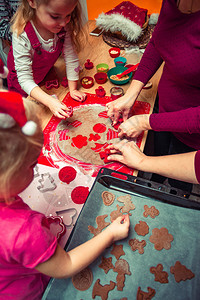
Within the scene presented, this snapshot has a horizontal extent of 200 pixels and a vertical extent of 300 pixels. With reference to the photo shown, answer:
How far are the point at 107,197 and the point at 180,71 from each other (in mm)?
513

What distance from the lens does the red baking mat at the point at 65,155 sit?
0.78m

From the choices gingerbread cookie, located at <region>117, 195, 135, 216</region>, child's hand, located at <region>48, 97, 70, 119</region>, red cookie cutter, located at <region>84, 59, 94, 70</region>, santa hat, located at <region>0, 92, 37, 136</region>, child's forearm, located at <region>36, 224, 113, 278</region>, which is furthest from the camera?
red cookie cutter, located at <region>84, 59, 94, 70</region>

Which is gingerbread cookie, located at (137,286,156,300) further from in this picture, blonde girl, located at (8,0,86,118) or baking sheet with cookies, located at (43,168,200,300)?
blonde girl, located at (8,0,86,118)

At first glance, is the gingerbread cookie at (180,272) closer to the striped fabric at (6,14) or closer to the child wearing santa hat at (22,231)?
the child wearing santa hat at (22,231)

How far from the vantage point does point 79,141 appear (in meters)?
0.86

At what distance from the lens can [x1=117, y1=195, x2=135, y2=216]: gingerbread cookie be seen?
0.68 metres

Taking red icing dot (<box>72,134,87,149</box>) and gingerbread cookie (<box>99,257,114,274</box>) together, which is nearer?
gingerbread cookie (<box>99,257,114,274</box>)

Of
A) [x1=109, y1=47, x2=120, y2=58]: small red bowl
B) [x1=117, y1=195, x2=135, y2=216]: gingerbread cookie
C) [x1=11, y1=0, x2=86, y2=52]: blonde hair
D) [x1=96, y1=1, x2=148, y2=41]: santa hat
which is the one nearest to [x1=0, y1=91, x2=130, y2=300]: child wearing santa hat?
[x1=117, y1=195, x2=135, y2=216]: gingerbread cookie

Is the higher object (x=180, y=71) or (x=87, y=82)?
(x=180, y=71)

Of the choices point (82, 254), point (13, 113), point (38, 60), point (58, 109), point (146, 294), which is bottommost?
point (146, 294)

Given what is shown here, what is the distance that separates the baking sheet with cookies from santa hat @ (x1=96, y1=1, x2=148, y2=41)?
99 cm

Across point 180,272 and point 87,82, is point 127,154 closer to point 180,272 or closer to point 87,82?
point 180,272

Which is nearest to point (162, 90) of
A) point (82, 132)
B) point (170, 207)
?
point (82, 132)

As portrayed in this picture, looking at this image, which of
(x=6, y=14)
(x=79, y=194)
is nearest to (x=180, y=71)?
(x=79, y=194)
